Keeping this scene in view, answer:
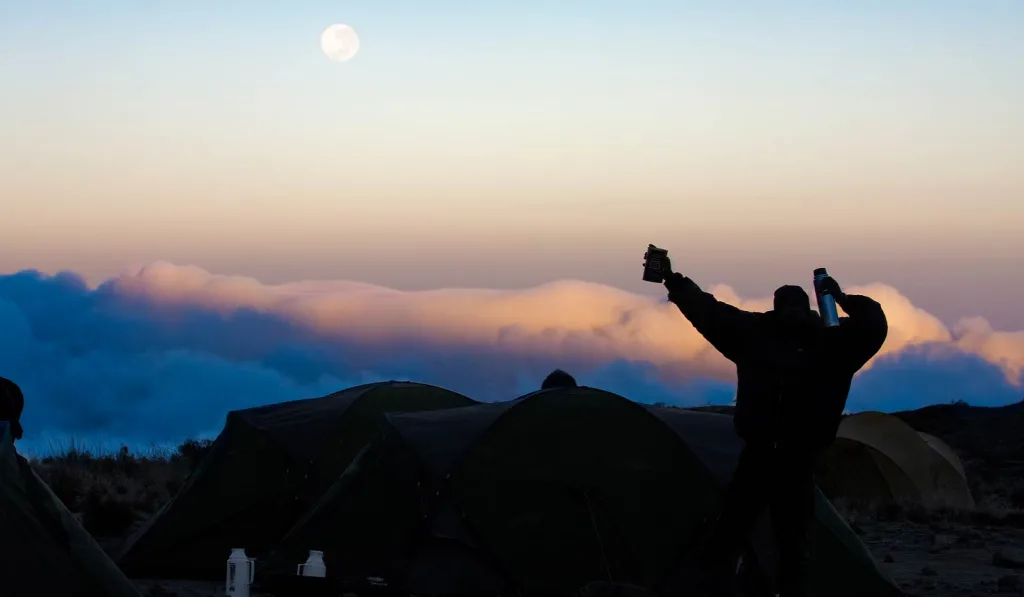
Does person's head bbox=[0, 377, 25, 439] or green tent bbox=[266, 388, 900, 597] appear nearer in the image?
person's head bbox=[0, 377, 25, 439]

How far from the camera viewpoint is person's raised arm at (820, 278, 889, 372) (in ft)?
29.6

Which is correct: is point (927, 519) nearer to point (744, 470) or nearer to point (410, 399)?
point (410, 399)

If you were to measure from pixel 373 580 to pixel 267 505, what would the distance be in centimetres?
338

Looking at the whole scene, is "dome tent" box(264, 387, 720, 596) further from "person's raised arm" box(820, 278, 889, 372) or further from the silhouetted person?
"person's raised arm" box(820, 278, 889, 372)

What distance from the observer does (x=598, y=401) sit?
457 inches

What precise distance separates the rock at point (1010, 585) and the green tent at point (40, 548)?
9.69m

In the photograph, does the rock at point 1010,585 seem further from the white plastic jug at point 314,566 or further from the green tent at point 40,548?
the green tent at point 40,548

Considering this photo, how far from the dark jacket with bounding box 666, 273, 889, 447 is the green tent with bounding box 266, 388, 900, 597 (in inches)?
82.5

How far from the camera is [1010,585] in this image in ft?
46.2

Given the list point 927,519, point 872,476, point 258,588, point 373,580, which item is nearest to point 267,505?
point 258,588

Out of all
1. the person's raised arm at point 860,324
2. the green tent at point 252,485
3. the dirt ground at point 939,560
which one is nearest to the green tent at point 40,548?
the dirt ground at point 939,560

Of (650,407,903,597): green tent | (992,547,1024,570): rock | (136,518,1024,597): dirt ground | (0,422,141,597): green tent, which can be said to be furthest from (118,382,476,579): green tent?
(992,547,1024,570): rock

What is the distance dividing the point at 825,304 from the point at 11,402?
5897 millimetres

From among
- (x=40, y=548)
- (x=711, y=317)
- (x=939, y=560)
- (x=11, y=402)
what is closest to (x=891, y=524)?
(x=939, y=560)
